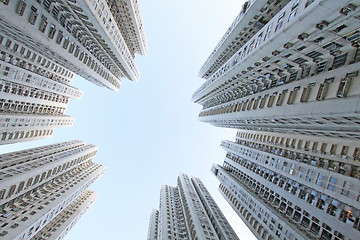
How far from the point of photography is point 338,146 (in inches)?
1836

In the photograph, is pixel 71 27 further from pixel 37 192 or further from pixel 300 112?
pixel 37 192

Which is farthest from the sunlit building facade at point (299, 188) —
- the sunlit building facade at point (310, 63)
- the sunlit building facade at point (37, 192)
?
the sunlit building facade at point (37, 192)

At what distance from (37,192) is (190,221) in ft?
161

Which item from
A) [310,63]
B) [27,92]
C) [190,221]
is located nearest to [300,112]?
[310,63]

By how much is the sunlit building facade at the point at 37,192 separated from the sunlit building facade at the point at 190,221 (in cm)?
3212

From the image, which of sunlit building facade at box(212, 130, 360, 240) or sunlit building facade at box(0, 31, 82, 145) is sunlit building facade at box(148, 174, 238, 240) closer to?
sunlit building facade at box(212, 130, 360, 240)

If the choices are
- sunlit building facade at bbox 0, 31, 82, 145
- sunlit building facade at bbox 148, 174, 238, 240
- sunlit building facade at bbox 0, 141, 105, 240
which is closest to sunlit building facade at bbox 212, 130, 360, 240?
sunlit building facade at bbox 148, 174, 238, 240

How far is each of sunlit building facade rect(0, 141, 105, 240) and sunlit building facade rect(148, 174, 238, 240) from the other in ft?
105

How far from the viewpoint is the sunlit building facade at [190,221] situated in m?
69.1

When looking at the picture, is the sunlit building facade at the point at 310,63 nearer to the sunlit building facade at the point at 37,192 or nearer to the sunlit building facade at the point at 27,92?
the sunlit building facade at the point at 37,192

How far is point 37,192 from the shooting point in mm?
72938

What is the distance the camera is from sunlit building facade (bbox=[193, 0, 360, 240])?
2511cm

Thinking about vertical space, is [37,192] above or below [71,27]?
below

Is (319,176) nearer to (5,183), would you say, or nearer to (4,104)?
(5,183)
